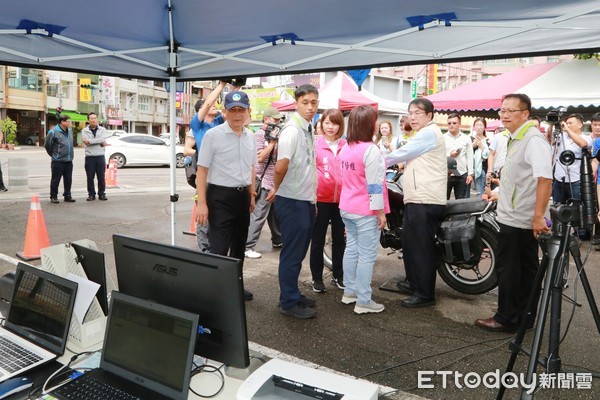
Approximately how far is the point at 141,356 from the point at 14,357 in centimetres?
64

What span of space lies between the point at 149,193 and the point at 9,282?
10115 mm

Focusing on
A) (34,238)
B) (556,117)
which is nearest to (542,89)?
(556,117)

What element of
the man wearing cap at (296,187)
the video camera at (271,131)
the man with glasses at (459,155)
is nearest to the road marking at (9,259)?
the video camera at (271,131)

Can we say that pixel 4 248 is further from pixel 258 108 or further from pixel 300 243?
pixel 258 108

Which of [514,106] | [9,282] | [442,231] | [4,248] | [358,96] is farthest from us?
[358,96]

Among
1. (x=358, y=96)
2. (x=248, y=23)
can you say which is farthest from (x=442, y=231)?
(x=358, y=96)

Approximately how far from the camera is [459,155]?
8.38 metres

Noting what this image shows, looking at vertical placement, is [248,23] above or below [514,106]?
above

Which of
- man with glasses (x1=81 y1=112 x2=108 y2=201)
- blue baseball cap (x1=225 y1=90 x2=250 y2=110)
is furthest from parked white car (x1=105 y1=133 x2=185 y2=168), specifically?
blue baseball cap (x1=225 y1=90 x2=250 y2=110)

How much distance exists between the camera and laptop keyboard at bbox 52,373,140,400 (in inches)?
65.1

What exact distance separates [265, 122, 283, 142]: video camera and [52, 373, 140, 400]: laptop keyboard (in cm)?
426

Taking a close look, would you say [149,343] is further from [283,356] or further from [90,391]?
[283,356]

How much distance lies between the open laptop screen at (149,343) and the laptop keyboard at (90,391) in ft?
0.19

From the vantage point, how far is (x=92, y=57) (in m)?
4.25
